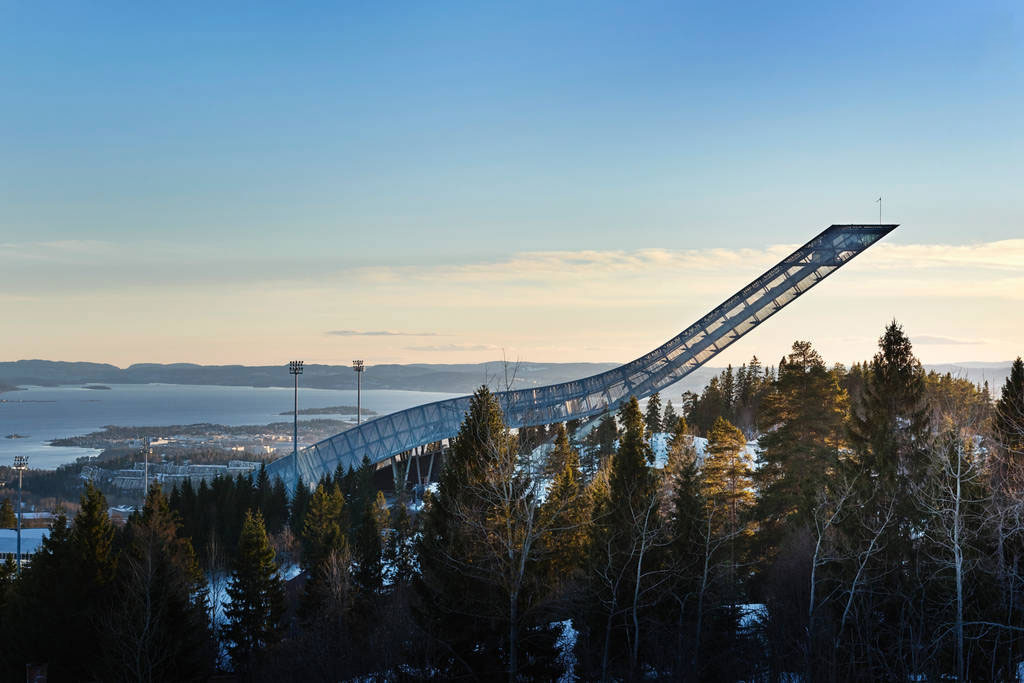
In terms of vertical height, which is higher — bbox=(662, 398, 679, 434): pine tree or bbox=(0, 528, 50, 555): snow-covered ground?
bbox=(662, 398, 679, 434): pine tree

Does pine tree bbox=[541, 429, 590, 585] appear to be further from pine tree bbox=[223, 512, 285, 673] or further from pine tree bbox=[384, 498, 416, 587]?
pine tree bbox=[223, 512, 285, 673]

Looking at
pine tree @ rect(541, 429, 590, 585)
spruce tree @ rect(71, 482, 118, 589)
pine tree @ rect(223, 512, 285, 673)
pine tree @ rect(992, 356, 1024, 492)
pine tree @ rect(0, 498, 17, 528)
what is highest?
pine tree @ rect(992, 356, 1024, 492)

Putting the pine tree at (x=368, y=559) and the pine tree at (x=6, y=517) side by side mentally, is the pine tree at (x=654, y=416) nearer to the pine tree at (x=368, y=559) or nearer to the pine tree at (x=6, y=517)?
the pine tree at (x=368, y=559)

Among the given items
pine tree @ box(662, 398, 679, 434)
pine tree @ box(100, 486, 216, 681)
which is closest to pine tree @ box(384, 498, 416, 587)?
pine tree @ box(100, 486, 216, 681)

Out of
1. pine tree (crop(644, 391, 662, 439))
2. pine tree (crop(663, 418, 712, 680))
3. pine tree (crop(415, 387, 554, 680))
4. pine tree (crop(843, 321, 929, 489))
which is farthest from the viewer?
pine tree (crop(644, 391, 662, 439))

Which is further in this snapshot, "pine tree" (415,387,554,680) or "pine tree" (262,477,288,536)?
"pine tree" (262,477,288,536)

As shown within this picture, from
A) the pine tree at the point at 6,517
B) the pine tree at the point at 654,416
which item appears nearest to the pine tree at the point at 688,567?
the pine tree at the point at 654,416

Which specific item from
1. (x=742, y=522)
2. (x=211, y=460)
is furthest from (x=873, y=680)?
(x=211, y=460)

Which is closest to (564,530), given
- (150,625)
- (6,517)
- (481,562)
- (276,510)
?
(481,562)
